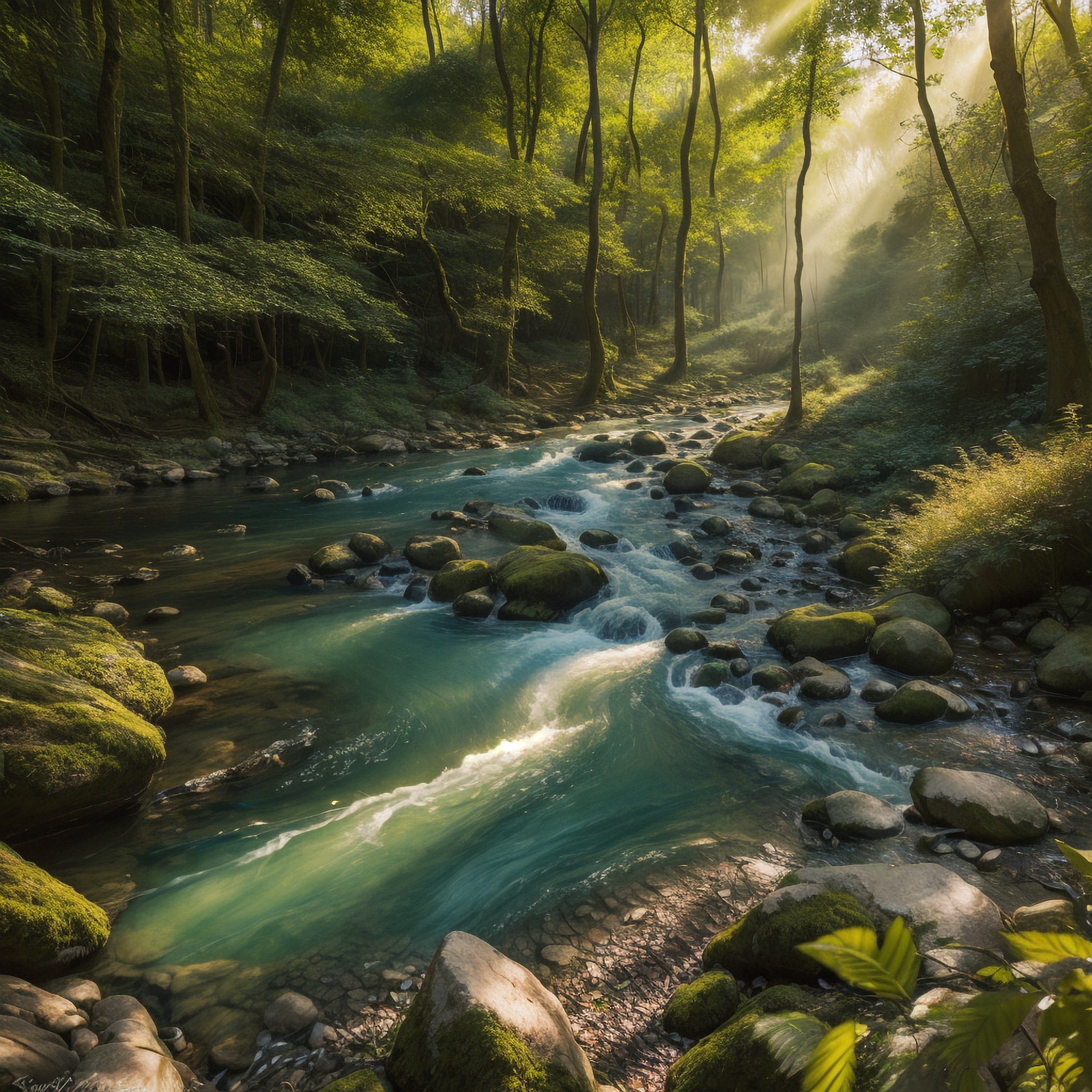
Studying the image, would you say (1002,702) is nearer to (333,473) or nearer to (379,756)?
(379,756)

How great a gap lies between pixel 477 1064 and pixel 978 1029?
224 cm

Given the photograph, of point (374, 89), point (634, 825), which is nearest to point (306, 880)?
point (634, 825)

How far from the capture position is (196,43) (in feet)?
38.1

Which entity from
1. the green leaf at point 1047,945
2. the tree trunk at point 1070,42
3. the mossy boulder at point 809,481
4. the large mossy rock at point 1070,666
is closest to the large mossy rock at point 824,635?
the large mossy rock at point 1070,666

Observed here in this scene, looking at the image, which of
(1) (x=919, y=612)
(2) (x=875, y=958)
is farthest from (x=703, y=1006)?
(1) (x=919, y=612)

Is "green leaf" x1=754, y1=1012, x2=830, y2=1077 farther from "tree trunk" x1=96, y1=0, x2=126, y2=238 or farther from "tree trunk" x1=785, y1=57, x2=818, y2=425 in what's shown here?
"tree trunk" x1=785, y1=57, x2=818, y2=425

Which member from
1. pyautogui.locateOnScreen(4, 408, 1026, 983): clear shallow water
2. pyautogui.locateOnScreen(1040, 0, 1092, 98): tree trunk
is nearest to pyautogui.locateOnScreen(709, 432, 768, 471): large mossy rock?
pyautogui.locateOnScreen(4, 408, 1026, 983): clear shallow water

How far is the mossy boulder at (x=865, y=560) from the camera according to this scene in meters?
8.61

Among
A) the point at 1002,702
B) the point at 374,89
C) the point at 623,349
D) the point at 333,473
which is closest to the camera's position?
the point at 1002,702

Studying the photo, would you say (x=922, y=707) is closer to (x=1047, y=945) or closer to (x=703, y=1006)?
(x=703, y=1006)

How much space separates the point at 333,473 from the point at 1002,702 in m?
14.3

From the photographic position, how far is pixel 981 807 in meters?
4.12

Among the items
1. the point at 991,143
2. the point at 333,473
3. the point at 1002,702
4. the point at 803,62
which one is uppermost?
the point at 803,62

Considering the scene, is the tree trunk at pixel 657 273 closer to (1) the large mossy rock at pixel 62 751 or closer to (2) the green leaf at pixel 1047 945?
(1) the large mossy rock at pixel 62 751
